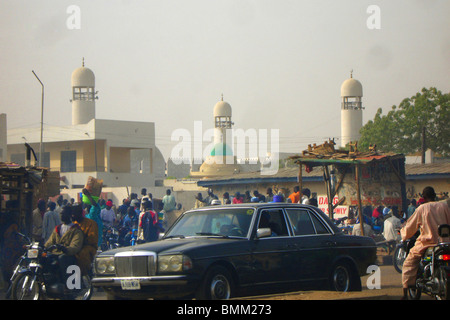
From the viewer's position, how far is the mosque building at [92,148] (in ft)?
176

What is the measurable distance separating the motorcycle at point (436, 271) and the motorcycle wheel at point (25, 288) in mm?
5391

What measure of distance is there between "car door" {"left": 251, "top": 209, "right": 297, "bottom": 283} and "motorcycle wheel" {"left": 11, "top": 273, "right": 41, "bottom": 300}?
333cm

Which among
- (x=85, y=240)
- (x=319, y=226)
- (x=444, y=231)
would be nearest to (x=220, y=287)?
(x=319, y=226)

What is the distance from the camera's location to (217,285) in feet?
28.1

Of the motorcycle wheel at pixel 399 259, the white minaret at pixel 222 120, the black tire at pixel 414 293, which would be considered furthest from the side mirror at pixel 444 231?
the white minaret at pixel 222 120

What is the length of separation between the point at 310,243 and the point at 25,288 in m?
4.25

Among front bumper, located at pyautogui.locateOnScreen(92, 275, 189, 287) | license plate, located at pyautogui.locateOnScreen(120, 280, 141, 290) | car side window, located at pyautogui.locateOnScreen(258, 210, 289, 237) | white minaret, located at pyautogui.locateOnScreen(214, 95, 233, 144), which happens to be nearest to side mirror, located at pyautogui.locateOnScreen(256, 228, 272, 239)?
car side window, located at pyautogui.locateOnScreen(258, 210, 289, 237)

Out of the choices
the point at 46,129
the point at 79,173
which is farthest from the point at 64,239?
the point at 46,129

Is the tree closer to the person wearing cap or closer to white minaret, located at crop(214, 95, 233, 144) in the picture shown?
white minaret, located at crop(214, 95, 233, 144)

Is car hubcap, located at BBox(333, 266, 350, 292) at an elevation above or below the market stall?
below

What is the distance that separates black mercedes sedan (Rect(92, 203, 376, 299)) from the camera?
8.45 meters

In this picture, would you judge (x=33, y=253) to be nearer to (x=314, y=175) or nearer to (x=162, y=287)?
(x=162, y=287)

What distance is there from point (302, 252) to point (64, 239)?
150 inches
